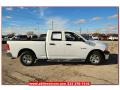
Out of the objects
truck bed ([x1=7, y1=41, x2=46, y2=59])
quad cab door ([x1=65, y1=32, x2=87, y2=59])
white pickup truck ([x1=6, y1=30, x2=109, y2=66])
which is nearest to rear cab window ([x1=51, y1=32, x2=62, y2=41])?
white pickup truck ([x1=6, y1=30, x2=109, y2=66])

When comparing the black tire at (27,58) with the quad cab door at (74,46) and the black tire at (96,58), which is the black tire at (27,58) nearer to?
the quad cab door at (74,46)

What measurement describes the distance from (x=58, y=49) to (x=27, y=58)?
80 cm

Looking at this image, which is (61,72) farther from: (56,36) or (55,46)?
(56,36)

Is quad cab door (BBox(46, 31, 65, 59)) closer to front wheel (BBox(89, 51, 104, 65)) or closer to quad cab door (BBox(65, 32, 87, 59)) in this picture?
quad cab door (BBox(65, 32, 87, 59))

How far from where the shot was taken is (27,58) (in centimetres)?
1030

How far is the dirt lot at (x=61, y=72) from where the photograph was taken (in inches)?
383

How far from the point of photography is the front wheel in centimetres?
1031

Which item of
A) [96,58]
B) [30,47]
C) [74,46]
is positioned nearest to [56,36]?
[74,46]

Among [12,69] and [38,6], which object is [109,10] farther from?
[12,69]

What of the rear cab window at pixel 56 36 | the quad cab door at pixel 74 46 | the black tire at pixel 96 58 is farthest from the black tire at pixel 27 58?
the black tire at pixel 96 58

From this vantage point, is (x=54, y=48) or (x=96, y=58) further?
(x=96, y=58)

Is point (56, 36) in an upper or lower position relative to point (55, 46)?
upper

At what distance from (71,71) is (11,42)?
5.18 feet

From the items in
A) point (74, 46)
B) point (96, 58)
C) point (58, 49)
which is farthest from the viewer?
point (96, 58)
